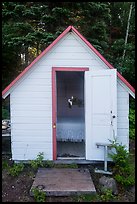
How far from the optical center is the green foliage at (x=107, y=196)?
4.19m

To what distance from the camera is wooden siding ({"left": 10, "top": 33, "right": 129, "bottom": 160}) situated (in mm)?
5504

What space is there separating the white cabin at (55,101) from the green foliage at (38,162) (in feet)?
0.31

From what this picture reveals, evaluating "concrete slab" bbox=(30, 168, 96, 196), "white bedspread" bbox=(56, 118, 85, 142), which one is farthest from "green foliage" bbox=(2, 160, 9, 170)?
"white bedspread" bbox=(56, 118, 85, 142)

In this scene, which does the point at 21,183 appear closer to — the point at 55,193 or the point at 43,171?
the point at 43,171

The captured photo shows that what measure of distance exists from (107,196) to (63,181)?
945 mm

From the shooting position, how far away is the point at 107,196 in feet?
13.9

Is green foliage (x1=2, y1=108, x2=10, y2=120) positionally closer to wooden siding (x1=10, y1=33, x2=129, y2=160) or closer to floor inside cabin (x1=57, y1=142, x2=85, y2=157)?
floor inside cabin (x1=57, y1=142, x2=85, y2=157)

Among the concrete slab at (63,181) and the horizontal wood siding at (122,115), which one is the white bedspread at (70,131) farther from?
the concrete slab at (63,181)

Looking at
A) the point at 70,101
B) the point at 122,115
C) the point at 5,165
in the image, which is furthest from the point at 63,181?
the point at 70,101

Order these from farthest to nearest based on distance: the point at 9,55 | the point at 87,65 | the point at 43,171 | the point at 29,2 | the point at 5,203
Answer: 1. the point at 9,55
2. the point at 29,2
3. the point at 87,65
4. the point at 43,171
5. the point at 5,203

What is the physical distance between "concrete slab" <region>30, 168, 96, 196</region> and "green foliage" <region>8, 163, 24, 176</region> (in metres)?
0.49

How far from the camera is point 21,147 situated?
5699mm

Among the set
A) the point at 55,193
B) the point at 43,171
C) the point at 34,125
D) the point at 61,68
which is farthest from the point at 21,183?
the point at 61,68

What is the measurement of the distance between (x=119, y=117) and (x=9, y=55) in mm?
7216
